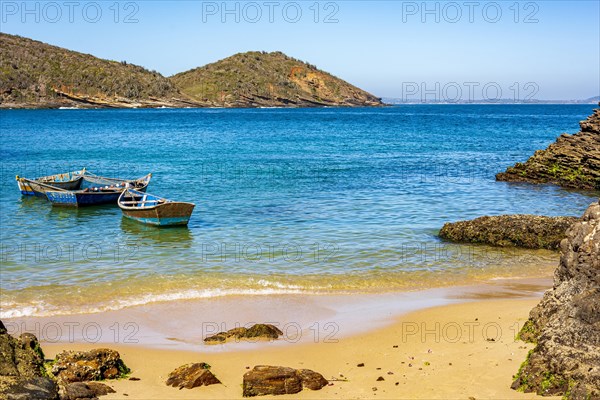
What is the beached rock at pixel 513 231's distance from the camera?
64.4 feet

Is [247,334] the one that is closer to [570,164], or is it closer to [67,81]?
[570,164]

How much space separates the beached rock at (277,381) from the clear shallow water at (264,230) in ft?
20.7

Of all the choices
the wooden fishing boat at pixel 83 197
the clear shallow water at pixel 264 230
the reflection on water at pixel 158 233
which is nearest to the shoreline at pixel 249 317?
the clear shallow water at pixel 264 230

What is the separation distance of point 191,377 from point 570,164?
100 feet

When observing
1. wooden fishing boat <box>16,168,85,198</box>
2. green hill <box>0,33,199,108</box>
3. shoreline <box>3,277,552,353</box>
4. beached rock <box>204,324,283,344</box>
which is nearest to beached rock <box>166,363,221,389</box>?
shoreline <box>3,277,552,353</box>

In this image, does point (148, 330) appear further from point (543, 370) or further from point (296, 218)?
point (296, 218)

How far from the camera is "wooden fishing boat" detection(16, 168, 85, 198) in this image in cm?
3064

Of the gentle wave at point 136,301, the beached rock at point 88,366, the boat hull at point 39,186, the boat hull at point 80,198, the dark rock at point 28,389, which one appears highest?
the boat hull at point 39,186

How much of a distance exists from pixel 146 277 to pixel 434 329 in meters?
8.30

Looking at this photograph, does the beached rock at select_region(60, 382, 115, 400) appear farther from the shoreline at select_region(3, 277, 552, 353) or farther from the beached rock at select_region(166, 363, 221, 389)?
the shoreline at select_region(3, 277, 552, 353)

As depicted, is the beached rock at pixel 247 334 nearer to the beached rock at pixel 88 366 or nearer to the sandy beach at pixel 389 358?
the sandy beach at pixel 389 358

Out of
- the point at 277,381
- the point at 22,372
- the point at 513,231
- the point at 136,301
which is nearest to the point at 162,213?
the point at 136,301

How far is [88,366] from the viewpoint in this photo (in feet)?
31.5

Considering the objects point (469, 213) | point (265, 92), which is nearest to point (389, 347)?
point (469, 213)
